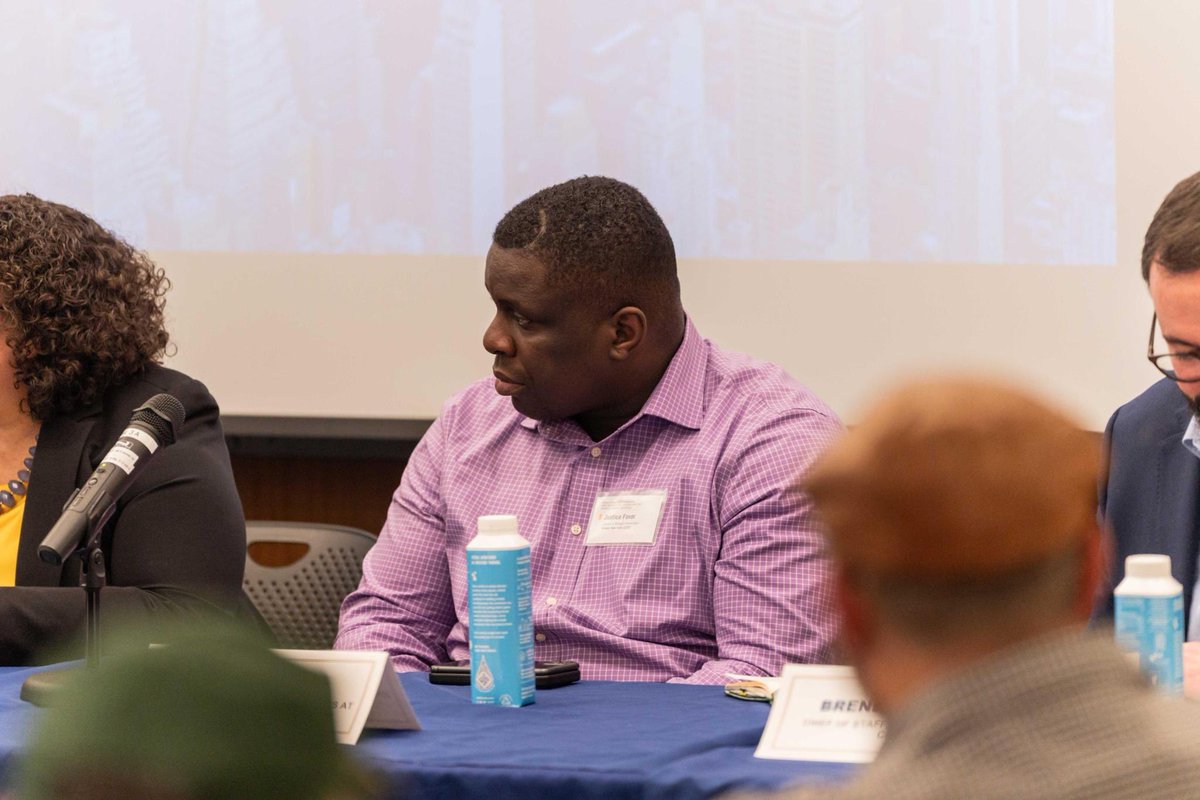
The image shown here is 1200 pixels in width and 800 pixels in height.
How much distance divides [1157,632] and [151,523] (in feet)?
5.29

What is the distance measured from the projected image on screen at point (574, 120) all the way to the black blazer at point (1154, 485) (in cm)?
84

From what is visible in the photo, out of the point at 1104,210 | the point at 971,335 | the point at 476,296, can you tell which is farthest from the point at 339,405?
the point at 1104,210

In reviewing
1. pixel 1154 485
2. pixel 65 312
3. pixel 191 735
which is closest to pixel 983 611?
Answer: pixel 191 735

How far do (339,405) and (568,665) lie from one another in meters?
1.78

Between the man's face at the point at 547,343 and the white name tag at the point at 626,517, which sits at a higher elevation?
the man's face at the point at 547,343

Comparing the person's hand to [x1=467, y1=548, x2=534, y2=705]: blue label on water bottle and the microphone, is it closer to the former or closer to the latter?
[x1=467, y1=548, x2=534, y2=705]: blue label on water bottle

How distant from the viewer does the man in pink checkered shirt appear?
223 centimetres

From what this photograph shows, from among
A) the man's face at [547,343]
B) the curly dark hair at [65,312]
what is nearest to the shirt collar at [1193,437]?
the man's face at [547,343]

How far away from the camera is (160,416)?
6.42 feet

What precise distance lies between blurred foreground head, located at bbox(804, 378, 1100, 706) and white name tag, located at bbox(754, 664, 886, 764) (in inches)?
26.6

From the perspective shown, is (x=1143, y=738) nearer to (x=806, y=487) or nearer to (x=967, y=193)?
(x=806, y=487)

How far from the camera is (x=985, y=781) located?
0.71 meters

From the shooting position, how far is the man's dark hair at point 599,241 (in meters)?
2.40

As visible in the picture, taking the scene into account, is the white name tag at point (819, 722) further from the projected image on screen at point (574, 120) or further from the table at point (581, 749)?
the projected image on screen at point (574, 120)
